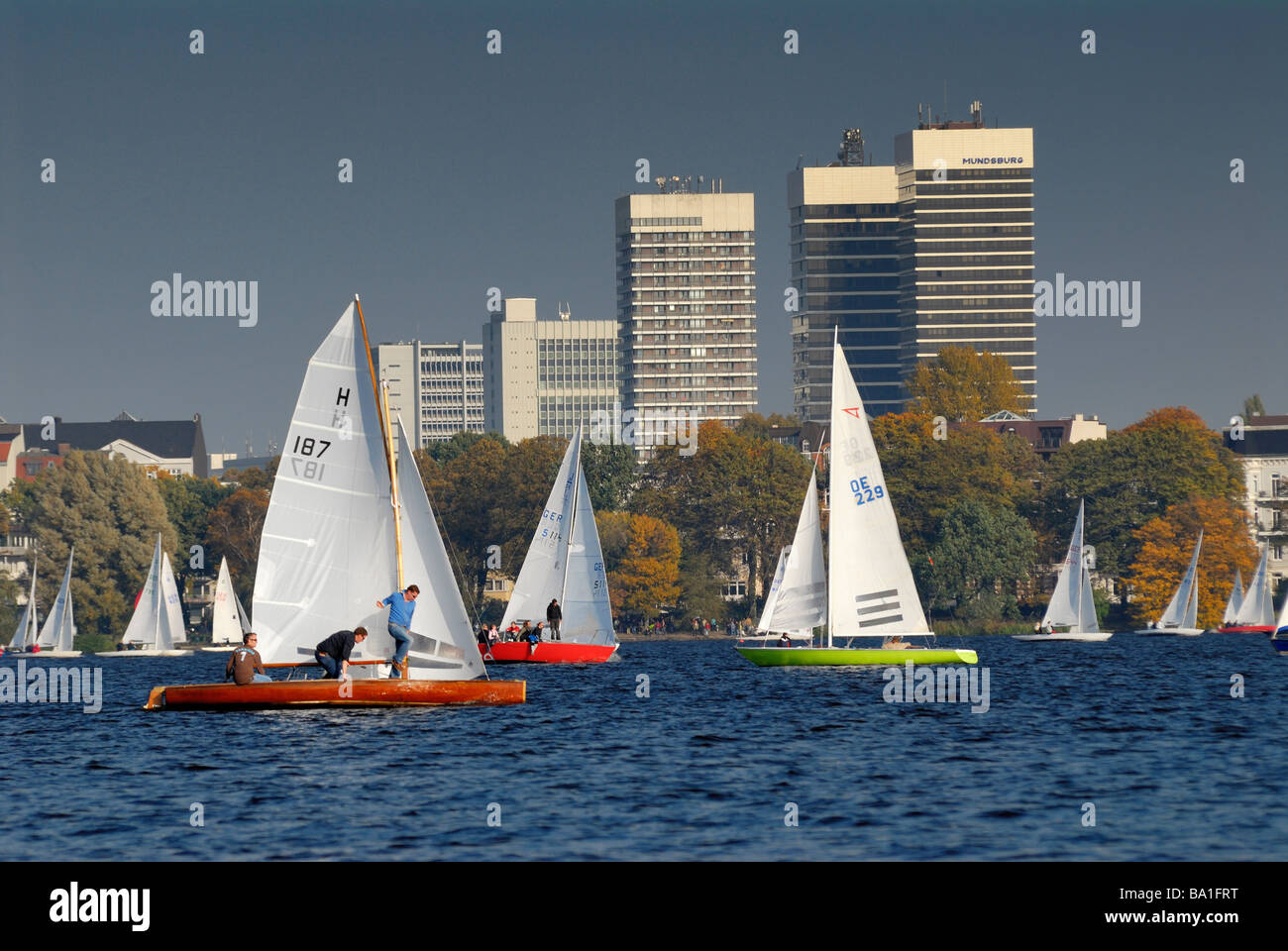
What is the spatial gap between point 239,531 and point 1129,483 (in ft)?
228

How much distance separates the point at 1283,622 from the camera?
79.2 meters

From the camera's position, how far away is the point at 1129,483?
154 m

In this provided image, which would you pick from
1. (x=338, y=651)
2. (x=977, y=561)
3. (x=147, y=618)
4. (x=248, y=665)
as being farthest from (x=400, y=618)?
(x=977, y=561)

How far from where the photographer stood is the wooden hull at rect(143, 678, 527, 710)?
134ft

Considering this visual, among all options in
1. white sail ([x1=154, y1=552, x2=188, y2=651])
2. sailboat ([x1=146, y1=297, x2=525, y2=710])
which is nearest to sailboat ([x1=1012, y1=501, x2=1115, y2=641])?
white sail ([x1=154, y1=552, x2=188, y2=651])

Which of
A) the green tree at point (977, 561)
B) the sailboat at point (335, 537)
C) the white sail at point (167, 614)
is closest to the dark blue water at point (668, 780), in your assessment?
the sailboat at point (335, 537)

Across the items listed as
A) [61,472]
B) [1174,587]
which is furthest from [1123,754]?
[61,472]

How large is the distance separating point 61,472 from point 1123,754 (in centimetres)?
12395

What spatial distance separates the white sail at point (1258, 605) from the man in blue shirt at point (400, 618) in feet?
308

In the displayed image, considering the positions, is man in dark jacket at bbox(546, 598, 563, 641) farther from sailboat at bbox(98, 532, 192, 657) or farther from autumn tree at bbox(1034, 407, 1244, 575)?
autumn tree at bbox(1034, 407, 1244, 575)

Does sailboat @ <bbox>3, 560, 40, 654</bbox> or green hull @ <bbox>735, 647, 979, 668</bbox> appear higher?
green hull @ <bbox>735, 647, 979, 668</bbox>

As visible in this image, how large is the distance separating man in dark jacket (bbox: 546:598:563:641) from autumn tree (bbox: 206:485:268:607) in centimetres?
7867

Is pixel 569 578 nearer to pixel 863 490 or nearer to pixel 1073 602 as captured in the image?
pixel 863 490
